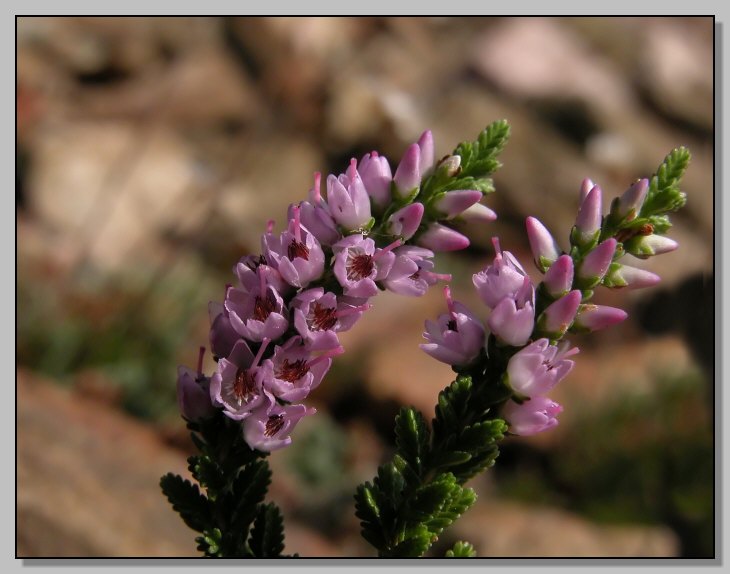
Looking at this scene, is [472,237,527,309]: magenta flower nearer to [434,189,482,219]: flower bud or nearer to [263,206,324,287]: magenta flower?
[434,189,482,219]: flower bud

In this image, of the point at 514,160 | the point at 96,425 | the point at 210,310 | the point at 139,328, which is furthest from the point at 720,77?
the point at 514,160

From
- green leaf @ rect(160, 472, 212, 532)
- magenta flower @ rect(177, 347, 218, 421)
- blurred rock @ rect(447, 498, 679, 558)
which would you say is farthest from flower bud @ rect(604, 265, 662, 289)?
blurred rock @ rect(447, 498, 679, 558)

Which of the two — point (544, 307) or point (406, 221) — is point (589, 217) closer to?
point (544, 307)

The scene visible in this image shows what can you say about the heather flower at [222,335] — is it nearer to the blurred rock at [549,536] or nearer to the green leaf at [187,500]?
the green leaf at [187,500]

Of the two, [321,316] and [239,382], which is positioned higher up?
[321,316]

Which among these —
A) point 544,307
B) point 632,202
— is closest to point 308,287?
point 544,307

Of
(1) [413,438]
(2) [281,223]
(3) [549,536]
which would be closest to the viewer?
(1) [413,438]
